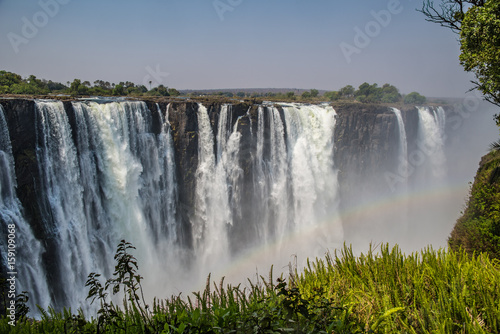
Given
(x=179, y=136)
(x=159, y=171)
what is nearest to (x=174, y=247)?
(x=159, y=171)

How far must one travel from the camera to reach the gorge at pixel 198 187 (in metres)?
13.8

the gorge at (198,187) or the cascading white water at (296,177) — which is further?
the cascading white water at (296,177)

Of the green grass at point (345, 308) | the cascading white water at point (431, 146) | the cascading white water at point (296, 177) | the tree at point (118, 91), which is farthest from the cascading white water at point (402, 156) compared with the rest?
the green grass at point (345, 308)

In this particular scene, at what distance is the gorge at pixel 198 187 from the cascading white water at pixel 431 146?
0.74 ft

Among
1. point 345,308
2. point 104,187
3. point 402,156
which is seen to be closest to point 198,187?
point 104,187

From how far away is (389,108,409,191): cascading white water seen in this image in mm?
31281

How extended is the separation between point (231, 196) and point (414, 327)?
19433mm

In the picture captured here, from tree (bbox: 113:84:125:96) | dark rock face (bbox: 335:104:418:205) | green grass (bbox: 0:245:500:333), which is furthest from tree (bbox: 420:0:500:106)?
tree (bbox: 113:84:125:96)

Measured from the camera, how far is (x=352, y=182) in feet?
98.7

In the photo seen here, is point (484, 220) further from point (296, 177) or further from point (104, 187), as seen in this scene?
point (296, 177)

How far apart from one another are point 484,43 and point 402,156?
28176mm

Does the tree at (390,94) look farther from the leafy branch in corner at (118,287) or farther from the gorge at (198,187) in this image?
the leafy branch in corner at (118,287)

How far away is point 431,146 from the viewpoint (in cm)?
3566

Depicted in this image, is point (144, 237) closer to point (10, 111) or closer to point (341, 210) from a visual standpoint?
point (10, 111)
